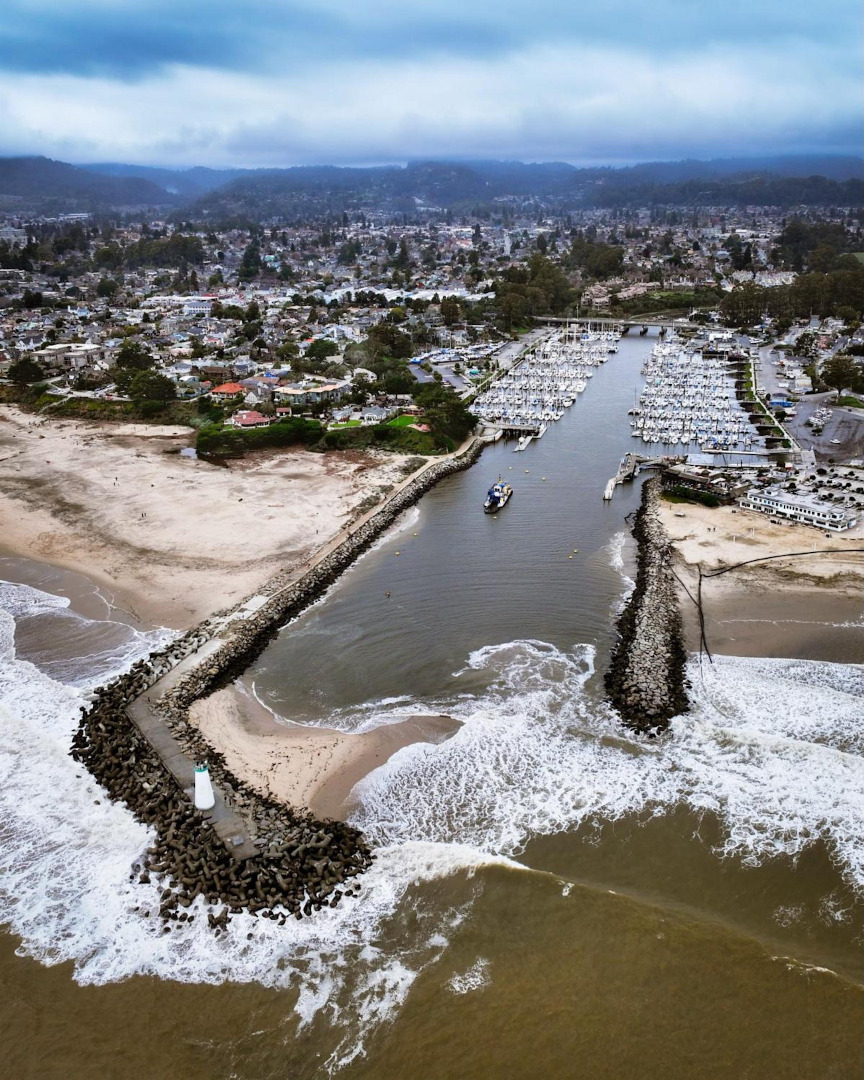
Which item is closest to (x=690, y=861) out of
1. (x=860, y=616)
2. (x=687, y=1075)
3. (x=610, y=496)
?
(x=687, y=1075)

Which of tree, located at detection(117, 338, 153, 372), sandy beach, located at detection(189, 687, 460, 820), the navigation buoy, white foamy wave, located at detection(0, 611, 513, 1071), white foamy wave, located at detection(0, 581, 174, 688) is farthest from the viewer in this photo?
tree, located at detection(117, 338, 153, 372)

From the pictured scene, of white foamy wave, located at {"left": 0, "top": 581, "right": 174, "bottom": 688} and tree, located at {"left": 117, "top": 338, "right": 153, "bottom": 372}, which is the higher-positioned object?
tree, located at {"left": 117, "top": 338, "right": 153, "bottom": 372}

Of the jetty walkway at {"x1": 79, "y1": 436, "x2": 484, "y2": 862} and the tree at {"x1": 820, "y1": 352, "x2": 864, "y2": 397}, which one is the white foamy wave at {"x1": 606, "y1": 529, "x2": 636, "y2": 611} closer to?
the jetty walkway at {"x1": 79, "y1": 436, "x2": 484, "y2": 862}

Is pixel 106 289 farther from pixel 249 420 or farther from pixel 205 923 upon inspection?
pixel 205 923

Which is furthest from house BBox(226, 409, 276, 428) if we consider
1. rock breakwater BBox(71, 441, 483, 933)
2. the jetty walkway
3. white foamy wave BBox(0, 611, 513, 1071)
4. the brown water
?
white foamy wave BBox(0, 611, 513, 1071)

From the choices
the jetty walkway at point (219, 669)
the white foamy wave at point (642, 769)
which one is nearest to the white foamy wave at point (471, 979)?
the white foamy wave at point (642, 769)

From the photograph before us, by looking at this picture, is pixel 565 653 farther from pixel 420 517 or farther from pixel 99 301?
pixel 99 301
